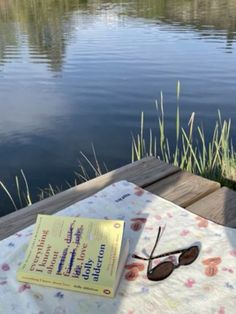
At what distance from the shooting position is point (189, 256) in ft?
4.73

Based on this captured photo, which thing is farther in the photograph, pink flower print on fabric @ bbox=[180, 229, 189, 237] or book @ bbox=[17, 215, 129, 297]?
pink flower print on fabric @ bbox=[180, 229, 189, 237]

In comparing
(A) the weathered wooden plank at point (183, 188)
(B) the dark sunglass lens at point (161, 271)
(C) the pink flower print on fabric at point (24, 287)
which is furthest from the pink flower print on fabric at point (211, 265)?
(C) the pink flower print on fabric at point (24, 287)

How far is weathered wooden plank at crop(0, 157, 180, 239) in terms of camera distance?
178 centimetres

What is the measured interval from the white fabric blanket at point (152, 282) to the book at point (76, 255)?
3 cm

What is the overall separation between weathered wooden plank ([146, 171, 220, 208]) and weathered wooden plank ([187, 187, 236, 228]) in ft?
0.14

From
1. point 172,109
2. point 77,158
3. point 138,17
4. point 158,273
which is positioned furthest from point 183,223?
point 138,17

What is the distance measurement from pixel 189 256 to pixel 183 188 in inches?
26.4

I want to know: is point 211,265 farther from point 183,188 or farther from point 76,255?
point 183,188

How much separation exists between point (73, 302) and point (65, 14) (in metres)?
23.9

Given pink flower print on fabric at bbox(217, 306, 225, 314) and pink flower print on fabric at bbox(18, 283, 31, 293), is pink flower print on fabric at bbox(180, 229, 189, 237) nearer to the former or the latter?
pink flower print on fabric at bbox(217, 306, 225, 314)

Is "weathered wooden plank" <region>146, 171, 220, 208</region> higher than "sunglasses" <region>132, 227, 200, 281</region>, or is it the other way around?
"sunglasses" <region>132, 227, 200, 281</region>

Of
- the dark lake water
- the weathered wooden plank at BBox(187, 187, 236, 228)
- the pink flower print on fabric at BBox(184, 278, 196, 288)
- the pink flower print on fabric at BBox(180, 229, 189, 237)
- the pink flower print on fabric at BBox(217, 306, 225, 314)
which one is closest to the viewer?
the pink flower print on fabric at BBox(217, 306, 225, 314)

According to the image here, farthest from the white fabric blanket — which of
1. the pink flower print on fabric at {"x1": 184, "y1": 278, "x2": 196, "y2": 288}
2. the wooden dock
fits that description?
the wooden dock

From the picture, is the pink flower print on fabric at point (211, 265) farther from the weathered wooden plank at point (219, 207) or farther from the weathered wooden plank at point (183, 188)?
the weathered wooden plank at point (183, 188)
